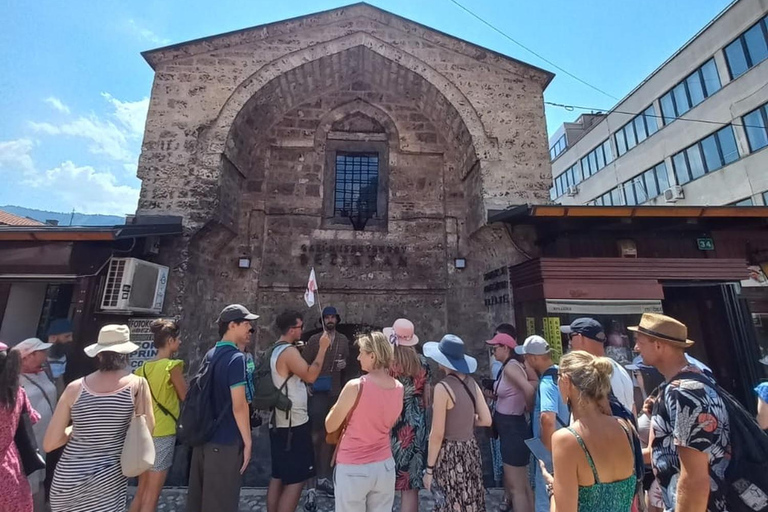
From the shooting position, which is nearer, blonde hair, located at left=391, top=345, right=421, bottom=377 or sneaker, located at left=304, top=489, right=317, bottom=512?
blonde hair, located at left=391, top=345, right=421, bottom=377

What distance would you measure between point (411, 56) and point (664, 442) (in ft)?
23.6

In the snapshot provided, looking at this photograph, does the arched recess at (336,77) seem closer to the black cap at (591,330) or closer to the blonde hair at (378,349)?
the black cap at (591,330)

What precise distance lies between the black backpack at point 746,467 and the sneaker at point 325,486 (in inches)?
137

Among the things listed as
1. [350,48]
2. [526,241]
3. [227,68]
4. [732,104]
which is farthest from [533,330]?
[732,104]

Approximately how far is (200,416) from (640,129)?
23358mm

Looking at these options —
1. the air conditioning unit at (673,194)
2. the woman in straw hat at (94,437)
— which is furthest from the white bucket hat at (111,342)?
the air conditioning unit at (673,194)

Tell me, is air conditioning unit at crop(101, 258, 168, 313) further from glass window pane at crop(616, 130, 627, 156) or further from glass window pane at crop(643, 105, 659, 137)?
glass window pane at crop(616, 130, 627, 156)

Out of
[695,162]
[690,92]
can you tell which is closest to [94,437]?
[695,162]

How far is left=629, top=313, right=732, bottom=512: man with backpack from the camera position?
173cm

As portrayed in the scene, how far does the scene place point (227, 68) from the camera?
6.68 meters

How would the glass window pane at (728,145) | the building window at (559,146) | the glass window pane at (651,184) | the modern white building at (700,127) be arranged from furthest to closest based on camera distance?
the building window at (559,146)
the glass window pane at (651,184)
the glass window pane at (728,145)
the modern white building at (700,127)

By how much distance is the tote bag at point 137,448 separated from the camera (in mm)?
2391

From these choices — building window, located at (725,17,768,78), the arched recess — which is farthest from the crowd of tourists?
building window, located at (725,17,768,78)

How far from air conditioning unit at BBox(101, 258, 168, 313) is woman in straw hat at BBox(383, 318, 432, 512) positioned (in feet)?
12.8
